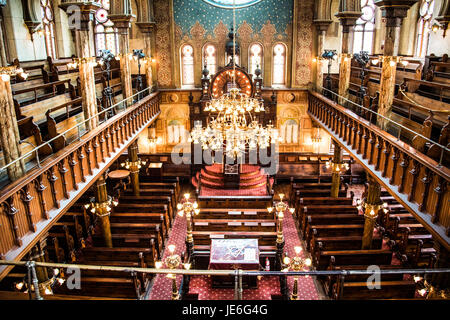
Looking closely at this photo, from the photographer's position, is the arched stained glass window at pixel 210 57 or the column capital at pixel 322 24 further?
the arched stained glass window at pixel 210 57

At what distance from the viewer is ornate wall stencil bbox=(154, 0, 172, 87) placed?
21.5 metres

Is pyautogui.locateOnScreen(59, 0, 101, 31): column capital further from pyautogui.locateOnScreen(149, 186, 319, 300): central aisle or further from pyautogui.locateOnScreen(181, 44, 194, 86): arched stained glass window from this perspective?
pyautogui.locateOnScreen(181, 44, 194, 86): arched stained glass window

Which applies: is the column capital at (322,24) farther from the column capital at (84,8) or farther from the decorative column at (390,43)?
the column capital at (84,8)

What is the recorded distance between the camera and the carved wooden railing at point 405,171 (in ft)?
24.9

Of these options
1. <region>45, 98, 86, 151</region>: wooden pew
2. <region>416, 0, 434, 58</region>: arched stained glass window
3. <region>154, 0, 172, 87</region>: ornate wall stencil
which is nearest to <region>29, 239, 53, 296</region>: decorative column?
<region>45, 98, 86, 151</region>: wooden pew

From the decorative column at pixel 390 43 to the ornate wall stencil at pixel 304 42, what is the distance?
11.4 m

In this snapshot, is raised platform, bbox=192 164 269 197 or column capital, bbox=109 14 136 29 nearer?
column capital, bbox=109 14 136 29

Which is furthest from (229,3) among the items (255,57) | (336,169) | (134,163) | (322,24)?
(336,169)

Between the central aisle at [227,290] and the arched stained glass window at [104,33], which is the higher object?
the arched stained glass window at [104,33]

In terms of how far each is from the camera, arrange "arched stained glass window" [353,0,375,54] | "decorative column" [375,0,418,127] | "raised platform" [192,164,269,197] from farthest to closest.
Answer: "arched stained glass window" [353,0,375,54]
"raised platform" [192,164,269,197]
"decorative column" [375,0,418,127]

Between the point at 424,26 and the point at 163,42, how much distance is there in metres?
15.2

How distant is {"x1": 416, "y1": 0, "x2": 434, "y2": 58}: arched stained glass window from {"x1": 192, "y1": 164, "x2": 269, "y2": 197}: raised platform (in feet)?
38.0

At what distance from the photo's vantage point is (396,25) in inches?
402

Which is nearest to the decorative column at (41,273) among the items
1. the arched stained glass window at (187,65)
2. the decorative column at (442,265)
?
the decorative column at (442,265)
